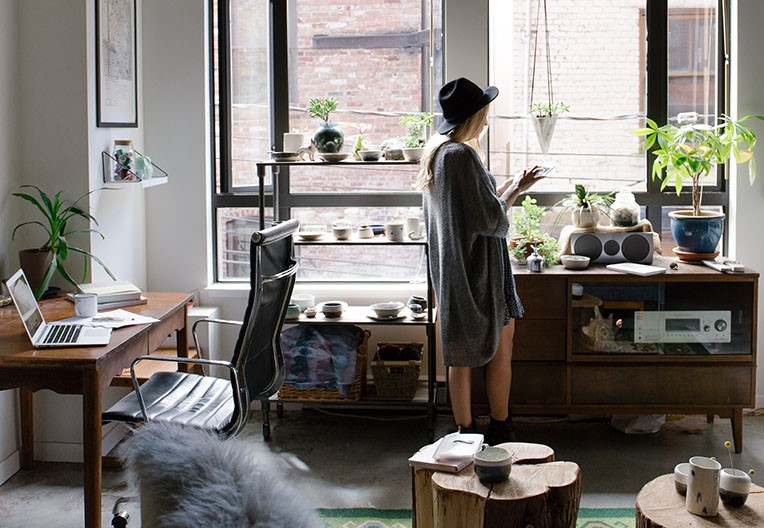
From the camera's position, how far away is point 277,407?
4633 mm

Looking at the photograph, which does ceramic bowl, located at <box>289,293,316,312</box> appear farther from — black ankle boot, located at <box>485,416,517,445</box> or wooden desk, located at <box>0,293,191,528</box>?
wooden desk, located at <box>0,293,191,528</box>

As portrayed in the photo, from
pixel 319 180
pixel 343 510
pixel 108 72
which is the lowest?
pixel 343 510

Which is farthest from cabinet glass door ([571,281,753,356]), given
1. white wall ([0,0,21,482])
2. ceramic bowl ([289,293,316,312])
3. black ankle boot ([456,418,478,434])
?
white wall ([0,0,21,482])

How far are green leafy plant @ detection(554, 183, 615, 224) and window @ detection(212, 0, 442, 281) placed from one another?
2.51ft

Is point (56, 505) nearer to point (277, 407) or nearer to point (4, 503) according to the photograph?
point (4, 503)

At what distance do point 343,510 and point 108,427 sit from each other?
125cm

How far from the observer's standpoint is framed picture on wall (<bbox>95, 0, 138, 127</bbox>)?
4.02 m

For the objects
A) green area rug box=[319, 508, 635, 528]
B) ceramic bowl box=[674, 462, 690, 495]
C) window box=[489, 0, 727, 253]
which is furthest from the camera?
window box=[489, 0, 727, 253]

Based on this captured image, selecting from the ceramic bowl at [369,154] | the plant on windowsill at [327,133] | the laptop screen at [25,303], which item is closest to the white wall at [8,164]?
the laptop screen at [25,303]

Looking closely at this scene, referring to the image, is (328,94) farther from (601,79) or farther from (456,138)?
(601,79)

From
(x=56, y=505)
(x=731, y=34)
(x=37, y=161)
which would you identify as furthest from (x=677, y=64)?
(x=56, y=505)

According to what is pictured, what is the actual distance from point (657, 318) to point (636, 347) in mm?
158

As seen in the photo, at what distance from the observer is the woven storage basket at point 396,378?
4.32 meters

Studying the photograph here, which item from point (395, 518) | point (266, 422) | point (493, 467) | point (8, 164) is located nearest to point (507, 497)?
point (493, 467)
